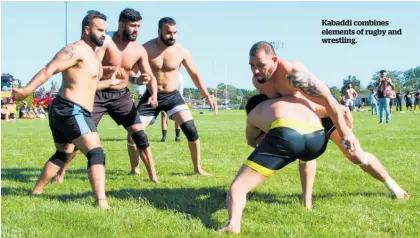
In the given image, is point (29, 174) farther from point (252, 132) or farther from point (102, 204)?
point (252, 132)

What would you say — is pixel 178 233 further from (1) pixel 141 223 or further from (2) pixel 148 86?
(2) pixel 148 86

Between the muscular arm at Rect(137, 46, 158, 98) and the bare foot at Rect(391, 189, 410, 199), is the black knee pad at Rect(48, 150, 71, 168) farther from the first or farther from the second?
the bare foot at Rect(391, 189, 410, 199)

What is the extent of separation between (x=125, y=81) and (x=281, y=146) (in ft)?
10.6

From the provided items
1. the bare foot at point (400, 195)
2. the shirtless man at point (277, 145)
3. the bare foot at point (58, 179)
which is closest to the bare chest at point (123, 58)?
the bare foot at point (58, 179)

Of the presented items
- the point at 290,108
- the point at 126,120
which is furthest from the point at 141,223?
the point at 126,120

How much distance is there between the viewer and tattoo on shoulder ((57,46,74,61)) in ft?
17.3

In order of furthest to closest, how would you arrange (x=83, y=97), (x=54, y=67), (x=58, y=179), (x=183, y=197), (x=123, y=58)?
(x=58, y=179)
(x=123, y=58)
(x=183, y=197)
(x=83, y=97)
(x=54, y=67)

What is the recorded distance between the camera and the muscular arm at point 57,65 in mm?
4984

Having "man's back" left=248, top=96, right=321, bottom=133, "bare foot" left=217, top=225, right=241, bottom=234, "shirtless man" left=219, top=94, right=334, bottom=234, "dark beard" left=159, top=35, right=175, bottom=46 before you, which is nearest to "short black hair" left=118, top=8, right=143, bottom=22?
"dark beard" left=159, top=35, right=175, bottom=46

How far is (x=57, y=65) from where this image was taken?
A: 521 cm

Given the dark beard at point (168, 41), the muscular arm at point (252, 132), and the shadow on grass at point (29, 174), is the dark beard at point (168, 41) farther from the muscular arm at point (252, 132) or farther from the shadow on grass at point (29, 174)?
the muscular arm at point (252, 132)

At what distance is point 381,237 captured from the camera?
4.24 m

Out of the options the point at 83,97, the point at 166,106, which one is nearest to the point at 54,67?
the point at 83,97

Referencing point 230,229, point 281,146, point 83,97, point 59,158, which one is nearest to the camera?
point 230,229
